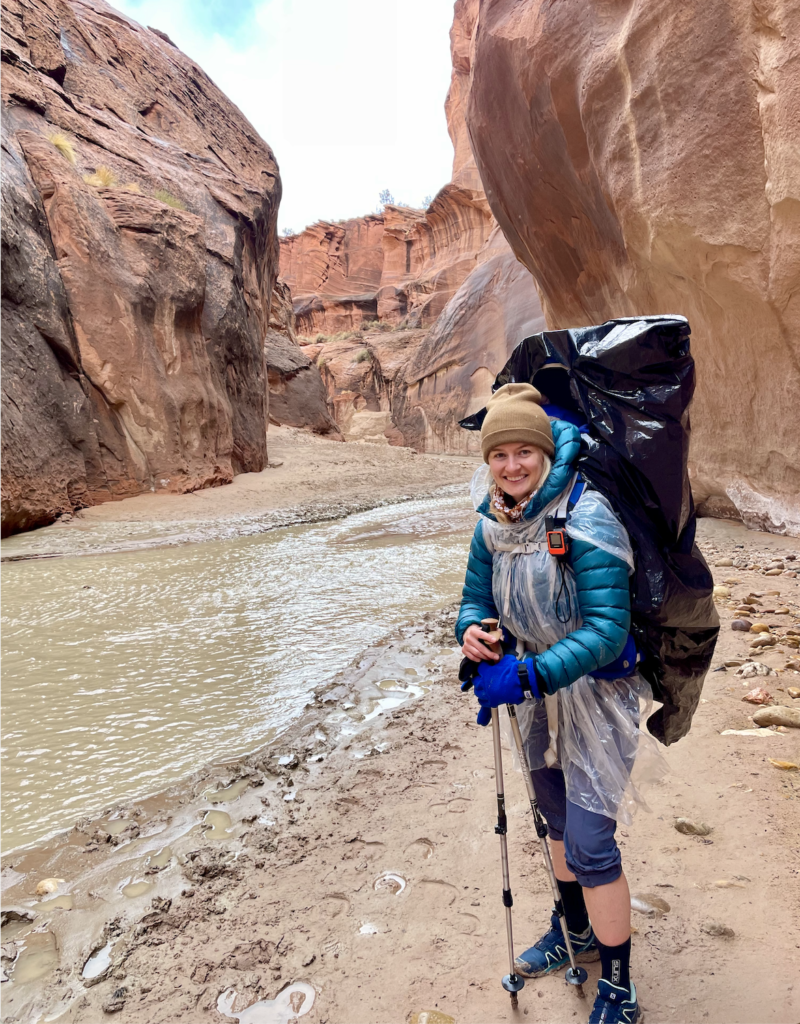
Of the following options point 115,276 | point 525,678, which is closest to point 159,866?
point 525,678

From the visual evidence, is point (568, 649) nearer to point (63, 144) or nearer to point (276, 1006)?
point (276, 1006)

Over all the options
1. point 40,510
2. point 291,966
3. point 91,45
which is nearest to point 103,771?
point 291,966

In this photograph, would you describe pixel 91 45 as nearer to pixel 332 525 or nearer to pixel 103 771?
pixel 332 525

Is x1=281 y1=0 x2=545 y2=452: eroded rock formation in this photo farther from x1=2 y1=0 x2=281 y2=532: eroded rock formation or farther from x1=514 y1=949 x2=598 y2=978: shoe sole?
x1=514 y1=949 x2=598 y2=978: shoe sole

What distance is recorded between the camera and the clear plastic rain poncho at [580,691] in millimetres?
1398

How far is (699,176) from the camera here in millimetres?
5711

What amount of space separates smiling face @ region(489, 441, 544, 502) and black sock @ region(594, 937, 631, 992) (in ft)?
3.51

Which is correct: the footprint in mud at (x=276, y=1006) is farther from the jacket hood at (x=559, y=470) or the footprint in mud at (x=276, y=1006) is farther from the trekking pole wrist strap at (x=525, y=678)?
the jacket hood at (x=559, y=470)

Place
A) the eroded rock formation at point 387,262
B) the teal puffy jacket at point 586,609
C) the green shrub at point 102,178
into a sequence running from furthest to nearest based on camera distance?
the eroded rock formation at point 387,262 < the green shrub at point 102,178 < the teal puffy jacket at point 586,609

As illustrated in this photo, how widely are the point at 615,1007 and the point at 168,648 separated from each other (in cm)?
394

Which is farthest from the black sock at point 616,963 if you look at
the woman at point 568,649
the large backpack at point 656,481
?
the large backpack at point 656,481

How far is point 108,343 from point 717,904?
12670mm

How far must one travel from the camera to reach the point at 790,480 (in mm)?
6109

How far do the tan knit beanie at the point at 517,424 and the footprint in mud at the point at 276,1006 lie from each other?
4.94 ft
